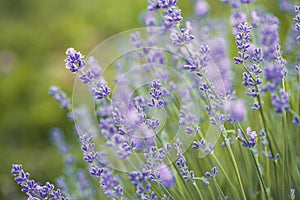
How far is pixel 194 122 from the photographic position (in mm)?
1584

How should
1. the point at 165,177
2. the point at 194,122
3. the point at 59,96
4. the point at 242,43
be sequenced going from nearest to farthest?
the point at 242,43 → the point at 165,177 → the point at 194,122 → the point at 59,96

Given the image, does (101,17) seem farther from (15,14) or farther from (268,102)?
(268,102)

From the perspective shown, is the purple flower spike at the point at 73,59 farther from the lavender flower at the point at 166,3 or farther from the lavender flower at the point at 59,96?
the lavender flower at the point at 59,96

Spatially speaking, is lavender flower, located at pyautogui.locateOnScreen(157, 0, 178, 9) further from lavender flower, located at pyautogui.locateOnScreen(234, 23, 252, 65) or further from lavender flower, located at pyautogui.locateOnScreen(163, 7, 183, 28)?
lavender flower, located at pyautogui.locateOnScreen(234, 23, 252, 65)

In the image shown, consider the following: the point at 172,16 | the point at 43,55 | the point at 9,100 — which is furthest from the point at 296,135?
the point at 43,55

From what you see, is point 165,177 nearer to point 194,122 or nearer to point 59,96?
point 194,122

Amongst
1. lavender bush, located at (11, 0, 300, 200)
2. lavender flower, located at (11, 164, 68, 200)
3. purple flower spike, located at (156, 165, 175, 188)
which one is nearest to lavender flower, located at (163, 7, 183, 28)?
lavender bush, located at (11, 0, 300, 200)

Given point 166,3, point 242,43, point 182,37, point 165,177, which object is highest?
point 166,3

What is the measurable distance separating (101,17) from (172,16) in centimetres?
332

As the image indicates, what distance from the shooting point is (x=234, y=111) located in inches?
53.7

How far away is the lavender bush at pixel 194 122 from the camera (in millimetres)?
1294

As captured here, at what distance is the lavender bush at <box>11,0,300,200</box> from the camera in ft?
4.25

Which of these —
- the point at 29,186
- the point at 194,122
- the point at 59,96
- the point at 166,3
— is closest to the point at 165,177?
the point at 194,122

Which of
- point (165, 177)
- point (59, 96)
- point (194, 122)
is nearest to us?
point (165, 177)
